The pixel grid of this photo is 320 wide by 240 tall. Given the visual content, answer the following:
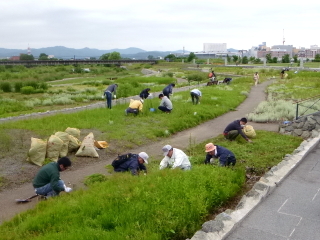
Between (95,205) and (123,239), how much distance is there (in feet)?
4.39

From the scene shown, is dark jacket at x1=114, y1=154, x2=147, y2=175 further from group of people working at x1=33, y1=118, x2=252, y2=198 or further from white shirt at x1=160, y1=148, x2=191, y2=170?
white shirt at x1=160, y1=148, x2=191, y2=170

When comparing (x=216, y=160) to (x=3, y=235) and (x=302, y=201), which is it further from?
(x=3, y=235)

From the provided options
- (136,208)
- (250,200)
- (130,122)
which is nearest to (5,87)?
(130,122)

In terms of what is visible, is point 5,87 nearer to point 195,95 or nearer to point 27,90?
point 27,90

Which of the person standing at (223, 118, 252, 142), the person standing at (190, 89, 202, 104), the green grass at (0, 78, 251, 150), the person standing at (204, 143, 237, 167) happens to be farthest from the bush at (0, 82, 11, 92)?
the person standing at (204, 143, 237, 167)

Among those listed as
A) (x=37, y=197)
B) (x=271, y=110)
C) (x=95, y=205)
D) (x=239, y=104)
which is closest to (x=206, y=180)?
(x=95, y=205)

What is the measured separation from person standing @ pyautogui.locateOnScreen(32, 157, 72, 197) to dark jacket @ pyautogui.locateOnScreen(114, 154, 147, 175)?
140 cm

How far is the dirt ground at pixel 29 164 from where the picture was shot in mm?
7305

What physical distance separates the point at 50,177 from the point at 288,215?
4.57m

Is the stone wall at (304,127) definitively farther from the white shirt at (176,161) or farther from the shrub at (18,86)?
the shrub at (18,86)

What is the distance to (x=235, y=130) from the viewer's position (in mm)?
10812

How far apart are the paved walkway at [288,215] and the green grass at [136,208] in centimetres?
71

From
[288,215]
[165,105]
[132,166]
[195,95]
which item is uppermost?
[195,95]

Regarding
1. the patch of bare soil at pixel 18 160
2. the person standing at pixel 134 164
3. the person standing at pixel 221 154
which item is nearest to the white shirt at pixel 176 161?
the person standing at pixel 134 164
